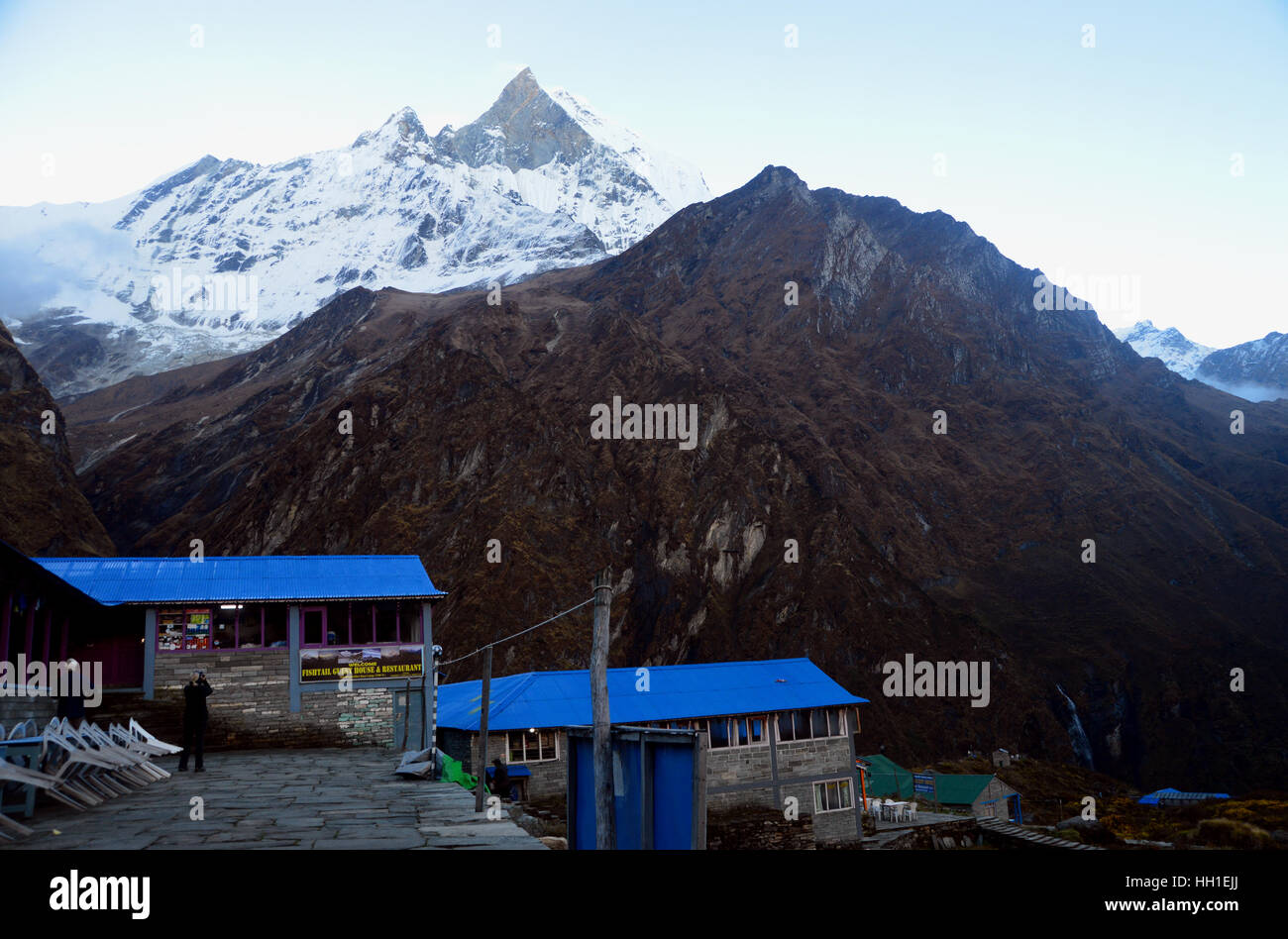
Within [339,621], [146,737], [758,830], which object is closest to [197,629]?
[339,621]

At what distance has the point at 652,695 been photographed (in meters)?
33.6

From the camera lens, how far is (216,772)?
55.3ft

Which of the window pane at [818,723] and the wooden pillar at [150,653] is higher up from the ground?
the wooden pillar at [150,653]

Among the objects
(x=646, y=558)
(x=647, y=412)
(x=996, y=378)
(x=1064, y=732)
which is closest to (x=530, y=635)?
(x=646, y=558)

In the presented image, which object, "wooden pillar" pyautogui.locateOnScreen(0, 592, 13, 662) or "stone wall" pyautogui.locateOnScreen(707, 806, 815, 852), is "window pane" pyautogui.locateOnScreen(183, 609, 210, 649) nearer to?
"wooden pillar" pyautogui.locateOnScreen(0, 592, 13, 662)

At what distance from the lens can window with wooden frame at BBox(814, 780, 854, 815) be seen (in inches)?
1335

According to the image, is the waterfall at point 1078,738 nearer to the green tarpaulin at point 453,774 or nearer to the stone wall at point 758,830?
the stone wall at point 758,830

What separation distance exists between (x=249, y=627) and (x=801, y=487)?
69404mm

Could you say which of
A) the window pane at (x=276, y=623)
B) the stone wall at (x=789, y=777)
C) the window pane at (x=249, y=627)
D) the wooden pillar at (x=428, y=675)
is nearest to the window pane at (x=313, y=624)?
the window pane at (x=276, y=623)

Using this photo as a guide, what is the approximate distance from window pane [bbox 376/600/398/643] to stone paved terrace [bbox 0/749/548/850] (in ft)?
27.6

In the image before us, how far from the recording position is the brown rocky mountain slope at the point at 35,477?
71062mm

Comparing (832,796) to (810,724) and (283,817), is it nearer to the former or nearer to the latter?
(810,724)

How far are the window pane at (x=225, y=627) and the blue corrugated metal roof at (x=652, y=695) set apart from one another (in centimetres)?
903

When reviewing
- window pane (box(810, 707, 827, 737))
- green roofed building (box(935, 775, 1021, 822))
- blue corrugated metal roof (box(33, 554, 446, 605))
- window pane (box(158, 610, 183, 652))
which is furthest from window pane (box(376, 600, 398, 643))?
green roofed building (box(935, 775, 1021, 822))
